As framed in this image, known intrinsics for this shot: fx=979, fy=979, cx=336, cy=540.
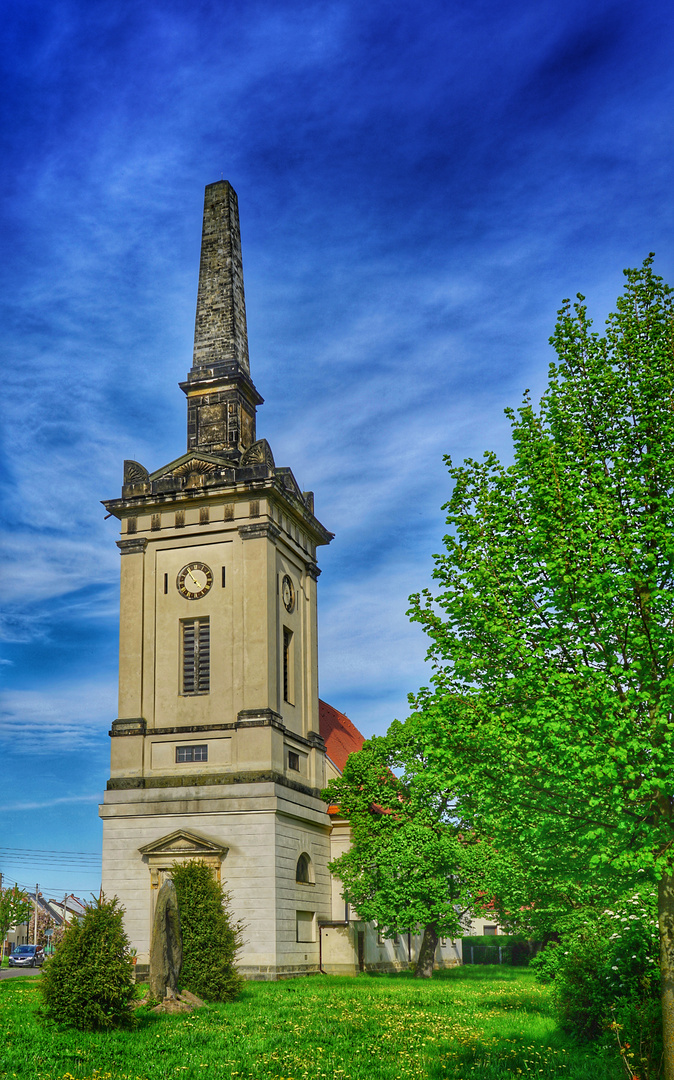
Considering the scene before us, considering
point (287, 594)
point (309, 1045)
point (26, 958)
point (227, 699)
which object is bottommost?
point (26, 958)

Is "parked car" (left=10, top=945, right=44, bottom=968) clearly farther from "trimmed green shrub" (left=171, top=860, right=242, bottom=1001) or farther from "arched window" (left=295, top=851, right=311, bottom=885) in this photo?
"trimmed green shrub" (left=171, top=860, right=242, bottom=1001)

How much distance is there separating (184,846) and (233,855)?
197 centimetres

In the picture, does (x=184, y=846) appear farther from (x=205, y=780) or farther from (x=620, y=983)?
(x=620, y=983)

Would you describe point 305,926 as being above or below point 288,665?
below

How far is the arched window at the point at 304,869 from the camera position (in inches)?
1606

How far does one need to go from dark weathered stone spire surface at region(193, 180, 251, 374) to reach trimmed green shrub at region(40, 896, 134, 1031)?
1248 inches

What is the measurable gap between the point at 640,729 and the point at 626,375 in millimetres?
5681

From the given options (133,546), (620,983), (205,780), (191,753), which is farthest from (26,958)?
(620,983)

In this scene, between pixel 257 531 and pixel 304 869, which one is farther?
pixel 304 869

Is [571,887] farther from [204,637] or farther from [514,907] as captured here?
[204,637]

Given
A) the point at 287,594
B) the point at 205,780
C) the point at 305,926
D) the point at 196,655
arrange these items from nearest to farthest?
the point at 205,780 → the point at 305,926 → the point at 196,655 → the point at 287,594

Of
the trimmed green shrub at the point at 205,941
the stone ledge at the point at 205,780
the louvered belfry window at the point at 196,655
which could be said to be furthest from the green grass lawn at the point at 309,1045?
the louvered belfry window at the point at 196,655

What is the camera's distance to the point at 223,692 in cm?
3994

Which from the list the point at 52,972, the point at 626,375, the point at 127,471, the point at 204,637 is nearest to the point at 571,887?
the point at 52,972
